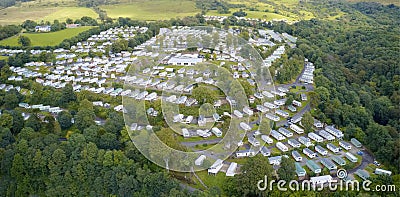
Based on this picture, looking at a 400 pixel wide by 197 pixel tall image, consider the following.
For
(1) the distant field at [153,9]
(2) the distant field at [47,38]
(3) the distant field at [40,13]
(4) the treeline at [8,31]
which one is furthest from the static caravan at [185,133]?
(3) the distant field at [40,13]

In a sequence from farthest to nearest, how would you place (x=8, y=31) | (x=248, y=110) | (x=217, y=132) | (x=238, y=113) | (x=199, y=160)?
(x=8, y=31)
(x=248, y=110)
(x=238, y=113)
(x=217, y=132)
(x=199, y=160)

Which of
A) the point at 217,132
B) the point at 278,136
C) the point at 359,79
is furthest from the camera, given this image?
the point at 359,79

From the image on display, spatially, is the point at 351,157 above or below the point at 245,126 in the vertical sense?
below

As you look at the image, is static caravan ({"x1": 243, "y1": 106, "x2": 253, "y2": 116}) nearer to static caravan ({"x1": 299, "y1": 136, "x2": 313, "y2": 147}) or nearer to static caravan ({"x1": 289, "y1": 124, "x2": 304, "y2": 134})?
static caravan ({"x1": 289, "y1": 124, "x2": 304, "y2": 134})

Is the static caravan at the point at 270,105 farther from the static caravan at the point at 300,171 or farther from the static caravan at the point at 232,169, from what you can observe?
the static caravan at the point at 232,169

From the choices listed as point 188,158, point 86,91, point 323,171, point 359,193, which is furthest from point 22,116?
point 359,193

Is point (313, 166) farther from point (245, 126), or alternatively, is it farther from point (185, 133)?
point (185, 133)

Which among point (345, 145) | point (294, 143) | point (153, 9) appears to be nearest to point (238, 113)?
point (294, 143)
